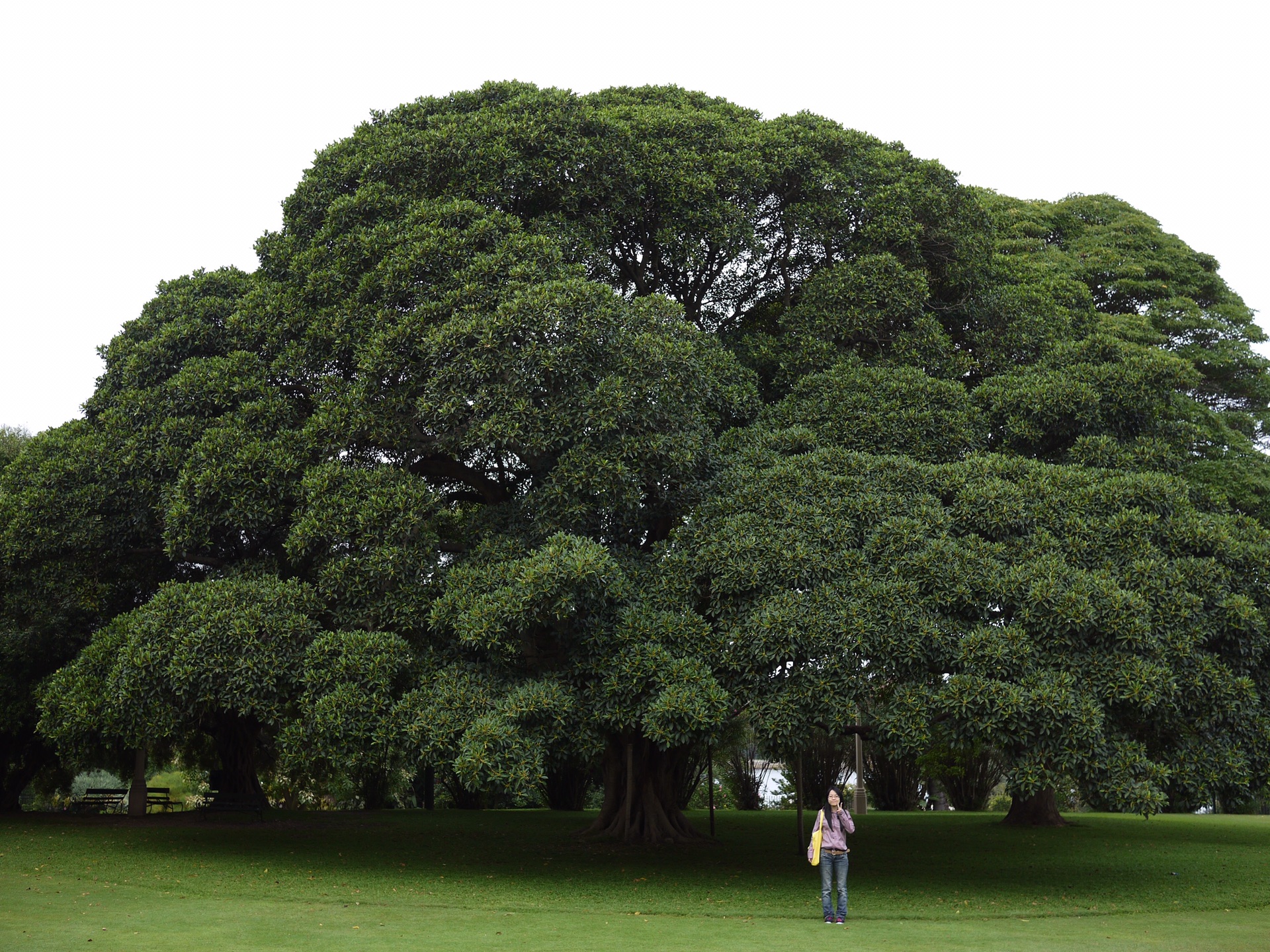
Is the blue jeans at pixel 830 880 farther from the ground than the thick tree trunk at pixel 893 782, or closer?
farther from the ground

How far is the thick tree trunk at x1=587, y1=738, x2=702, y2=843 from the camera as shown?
16703 mm

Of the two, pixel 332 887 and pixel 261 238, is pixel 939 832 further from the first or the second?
pixel 261 238

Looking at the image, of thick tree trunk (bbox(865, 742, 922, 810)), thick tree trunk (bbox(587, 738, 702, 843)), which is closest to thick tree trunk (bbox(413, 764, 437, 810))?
thick tree trunk (bbox(587, 738, 702, 843))

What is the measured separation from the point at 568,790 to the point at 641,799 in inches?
454

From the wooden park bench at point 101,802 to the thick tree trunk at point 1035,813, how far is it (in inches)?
811

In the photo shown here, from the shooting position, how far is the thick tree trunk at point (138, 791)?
20.9 m

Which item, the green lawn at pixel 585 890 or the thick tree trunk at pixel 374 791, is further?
the thick tree trunk at pixel 374 791

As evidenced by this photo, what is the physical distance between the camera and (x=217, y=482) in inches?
560

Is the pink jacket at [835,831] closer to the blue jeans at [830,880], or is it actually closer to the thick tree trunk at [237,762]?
the blue jeans at [830,880]


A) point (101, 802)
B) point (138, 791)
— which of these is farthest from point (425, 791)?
point (138, 791)

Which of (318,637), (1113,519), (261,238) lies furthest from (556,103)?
(1113,519)

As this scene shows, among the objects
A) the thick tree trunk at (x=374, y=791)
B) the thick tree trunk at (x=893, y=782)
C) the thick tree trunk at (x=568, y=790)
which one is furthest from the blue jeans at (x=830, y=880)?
the thick tree trunk at (x=374, y=791)

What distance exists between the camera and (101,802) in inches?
915

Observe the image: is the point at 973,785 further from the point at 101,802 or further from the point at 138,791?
the point at 101,802
